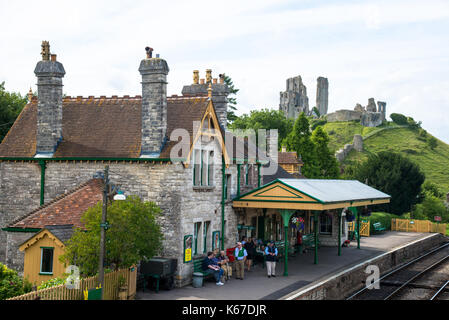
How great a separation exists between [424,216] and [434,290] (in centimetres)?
3564

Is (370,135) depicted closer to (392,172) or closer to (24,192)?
(392,172)

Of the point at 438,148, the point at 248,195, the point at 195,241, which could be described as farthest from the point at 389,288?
the point at 438,148

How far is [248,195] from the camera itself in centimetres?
2611

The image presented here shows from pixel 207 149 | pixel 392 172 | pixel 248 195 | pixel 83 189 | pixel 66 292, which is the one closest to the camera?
pixel 66 292

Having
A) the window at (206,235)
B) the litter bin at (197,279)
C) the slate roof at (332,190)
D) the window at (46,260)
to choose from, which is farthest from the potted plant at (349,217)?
the window at (46,260)

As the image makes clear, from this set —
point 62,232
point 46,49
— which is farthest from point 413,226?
point 62,232

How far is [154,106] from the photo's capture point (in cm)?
2245

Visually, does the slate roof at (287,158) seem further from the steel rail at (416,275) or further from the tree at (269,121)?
the tree at (269,121)

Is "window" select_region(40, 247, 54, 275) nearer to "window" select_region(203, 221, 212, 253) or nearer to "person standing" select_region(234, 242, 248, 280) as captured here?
"window" select_region(203, 221, 212, 253)

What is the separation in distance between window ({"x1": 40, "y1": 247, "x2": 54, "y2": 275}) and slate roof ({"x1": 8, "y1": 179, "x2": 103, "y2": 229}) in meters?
0.85

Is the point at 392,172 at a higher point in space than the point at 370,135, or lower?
lower

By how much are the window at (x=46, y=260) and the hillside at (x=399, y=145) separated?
288 ft

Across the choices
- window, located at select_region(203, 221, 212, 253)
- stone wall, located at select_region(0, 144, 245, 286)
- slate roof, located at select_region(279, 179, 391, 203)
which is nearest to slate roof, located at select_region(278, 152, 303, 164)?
slate roof, located at select_region(279, 179, 391, 203)

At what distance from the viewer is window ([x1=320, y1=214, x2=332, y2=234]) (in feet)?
121
